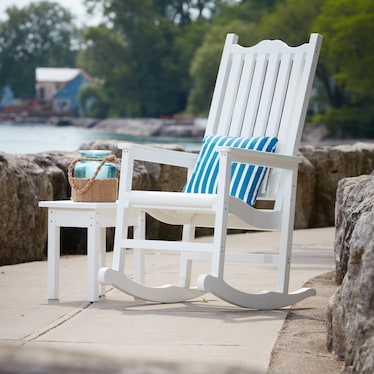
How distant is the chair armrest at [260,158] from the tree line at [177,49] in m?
41.2

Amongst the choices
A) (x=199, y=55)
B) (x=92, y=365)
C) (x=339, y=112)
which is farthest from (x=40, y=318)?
(x=199, y=55)

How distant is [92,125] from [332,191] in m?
52.0

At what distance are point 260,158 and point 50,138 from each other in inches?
1412

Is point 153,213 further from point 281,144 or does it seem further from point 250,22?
point 250,22

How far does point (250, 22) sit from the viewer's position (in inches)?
2363

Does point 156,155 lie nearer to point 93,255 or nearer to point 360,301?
point 93,255

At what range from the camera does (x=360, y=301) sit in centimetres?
204

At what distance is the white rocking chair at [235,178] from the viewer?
10.8 ft

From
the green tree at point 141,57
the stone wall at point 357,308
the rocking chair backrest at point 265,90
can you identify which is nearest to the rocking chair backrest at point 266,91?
the rocking chair backrest at point 265,90

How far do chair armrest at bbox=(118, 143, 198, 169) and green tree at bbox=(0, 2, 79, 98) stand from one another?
6310 centimetres

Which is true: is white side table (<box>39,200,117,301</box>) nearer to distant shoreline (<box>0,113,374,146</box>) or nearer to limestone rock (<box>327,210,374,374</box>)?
limestone rock (<box>327,210,374,374</box>)

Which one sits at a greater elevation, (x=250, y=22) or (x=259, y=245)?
(x=250, y=22)

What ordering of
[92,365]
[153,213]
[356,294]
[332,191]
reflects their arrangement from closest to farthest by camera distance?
[92,365], [356,294], [153,213], [332,191]

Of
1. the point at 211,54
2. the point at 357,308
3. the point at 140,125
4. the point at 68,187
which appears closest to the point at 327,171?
the point at 68,187
